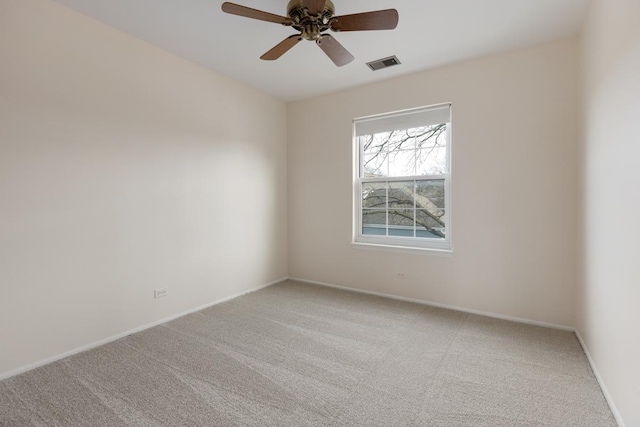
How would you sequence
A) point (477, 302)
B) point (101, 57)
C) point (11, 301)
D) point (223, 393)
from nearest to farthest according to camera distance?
point (223, 393) < point (11, 301) < point (101, 57) < point (477, 302)

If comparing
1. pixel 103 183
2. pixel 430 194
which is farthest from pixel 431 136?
pixel 103 183

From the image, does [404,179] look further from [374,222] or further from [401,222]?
[374,222]

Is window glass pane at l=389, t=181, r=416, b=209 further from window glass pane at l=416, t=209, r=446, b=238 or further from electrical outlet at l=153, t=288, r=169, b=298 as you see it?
electrical outlet at l=153, t=288, r=169, b=298

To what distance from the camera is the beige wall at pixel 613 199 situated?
147 cm

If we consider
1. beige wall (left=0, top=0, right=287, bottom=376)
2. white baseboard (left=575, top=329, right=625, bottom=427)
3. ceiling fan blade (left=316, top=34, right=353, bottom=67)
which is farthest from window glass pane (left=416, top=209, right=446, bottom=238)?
beige wall (left=0, top=0, right=287, bottom=376)

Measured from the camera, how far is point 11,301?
2045 mm

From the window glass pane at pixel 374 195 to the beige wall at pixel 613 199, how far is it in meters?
1.95

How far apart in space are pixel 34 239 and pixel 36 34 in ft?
4.94

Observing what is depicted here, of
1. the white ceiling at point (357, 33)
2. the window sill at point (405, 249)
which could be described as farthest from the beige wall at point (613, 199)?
the window sill at point (405, 249)

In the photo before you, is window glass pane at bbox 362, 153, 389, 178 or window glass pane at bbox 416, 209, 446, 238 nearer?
window glass pane at bbox 416, 209, 446, 238

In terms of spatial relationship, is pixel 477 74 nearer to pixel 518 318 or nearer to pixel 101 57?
pixel 518 318

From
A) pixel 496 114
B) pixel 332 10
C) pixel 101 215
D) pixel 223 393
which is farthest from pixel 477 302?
pixel 101 215

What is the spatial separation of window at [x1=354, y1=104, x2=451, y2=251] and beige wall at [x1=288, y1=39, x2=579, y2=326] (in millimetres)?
152

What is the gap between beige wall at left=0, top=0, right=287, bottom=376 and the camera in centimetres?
207
